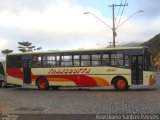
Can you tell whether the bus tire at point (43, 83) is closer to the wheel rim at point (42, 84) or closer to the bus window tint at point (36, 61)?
the wheel rim at point (42, 84)

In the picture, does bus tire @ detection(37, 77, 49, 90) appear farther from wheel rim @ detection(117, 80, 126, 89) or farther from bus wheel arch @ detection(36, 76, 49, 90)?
wheel rim @ detection(117, 80, 126, 89)

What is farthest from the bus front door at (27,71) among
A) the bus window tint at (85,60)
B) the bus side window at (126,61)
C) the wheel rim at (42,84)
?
the bus side window at (126,61)

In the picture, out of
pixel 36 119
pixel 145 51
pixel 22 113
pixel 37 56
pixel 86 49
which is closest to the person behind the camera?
pixel 36 119

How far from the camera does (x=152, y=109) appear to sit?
60.9ft

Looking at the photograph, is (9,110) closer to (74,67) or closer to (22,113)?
(22,113)

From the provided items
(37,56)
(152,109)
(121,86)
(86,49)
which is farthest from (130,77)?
(152,109)

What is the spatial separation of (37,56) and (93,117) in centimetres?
1936

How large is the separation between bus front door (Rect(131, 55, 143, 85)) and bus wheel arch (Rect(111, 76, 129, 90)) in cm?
62

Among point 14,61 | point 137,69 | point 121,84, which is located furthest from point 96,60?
point 14,61

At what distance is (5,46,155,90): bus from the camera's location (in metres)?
30.6

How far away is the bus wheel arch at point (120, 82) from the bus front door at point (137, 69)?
619 millimetres

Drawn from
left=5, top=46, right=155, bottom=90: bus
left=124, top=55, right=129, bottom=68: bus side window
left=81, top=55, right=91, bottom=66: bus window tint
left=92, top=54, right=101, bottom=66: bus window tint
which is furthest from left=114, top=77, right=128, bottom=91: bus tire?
left=81, top=55, right=91, bottom=66: bus window tint

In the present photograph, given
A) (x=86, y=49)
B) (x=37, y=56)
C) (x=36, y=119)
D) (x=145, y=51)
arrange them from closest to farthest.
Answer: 1. (x=36, y=119)
2. (x=145, y=51)
3. (x=86, y=49)
4. (x=37, y=56)

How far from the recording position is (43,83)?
115 feet
